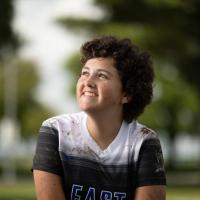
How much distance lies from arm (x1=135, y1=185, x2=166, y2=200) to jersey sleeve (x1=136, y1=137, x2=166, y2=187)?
0.02m

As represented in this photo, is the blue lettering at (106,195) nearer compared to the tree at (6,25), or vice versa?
the blue lettering at (106,195)

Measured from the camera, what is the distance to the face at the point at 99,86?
358 cm

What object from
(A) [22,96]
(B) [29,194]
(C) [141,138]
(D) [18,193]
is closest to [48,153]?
(C) [141,138]

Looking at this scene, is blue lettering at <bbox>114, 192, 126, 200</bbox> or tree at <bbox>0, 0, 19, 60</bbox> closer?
blue lettering at <bbox>114, 192, 126, 200</bbox>

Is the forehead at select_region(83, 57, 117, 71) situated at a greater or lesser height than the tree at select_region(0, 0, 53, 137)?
lesser

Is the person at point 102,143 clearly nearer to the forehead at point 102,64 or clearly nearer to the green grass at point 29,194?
the forehead at point 102,64

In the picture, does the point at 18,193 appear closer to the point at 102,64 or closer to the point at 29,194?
the point at 29,194

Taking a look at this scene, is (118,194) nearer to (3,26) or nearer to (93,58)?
(93,58)

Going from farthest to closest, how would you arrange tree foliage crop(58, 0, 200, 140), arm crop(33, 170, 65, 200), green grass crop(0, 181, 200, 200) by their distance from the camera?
tree foliage crop(58, 0, 200, 140), green grass crop(0, 181, 200, 200), arm crop(33, 170, 65, 200)

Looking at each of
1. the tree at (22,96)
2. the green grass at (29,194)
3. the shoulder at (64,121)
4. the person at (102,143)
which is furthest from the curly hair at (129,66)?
the tree at (22,96)

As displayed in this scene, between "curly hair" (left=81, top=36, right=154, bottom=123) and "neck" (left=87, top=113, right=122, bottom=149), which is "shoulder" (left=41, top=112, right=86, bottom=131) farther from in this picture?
"curly hair" (left=81, top=36, right=154, bottom=123)

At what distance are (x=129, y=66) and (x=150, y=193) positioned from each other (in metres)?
0.59

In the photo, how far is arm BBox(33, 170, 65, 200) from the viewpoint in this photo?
11.6ft

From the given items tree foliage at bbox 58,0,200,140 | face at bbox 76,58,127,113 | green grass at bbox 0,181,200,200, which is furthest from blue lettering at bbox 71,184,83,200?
tree foliage at bbox 58,0,200,140
